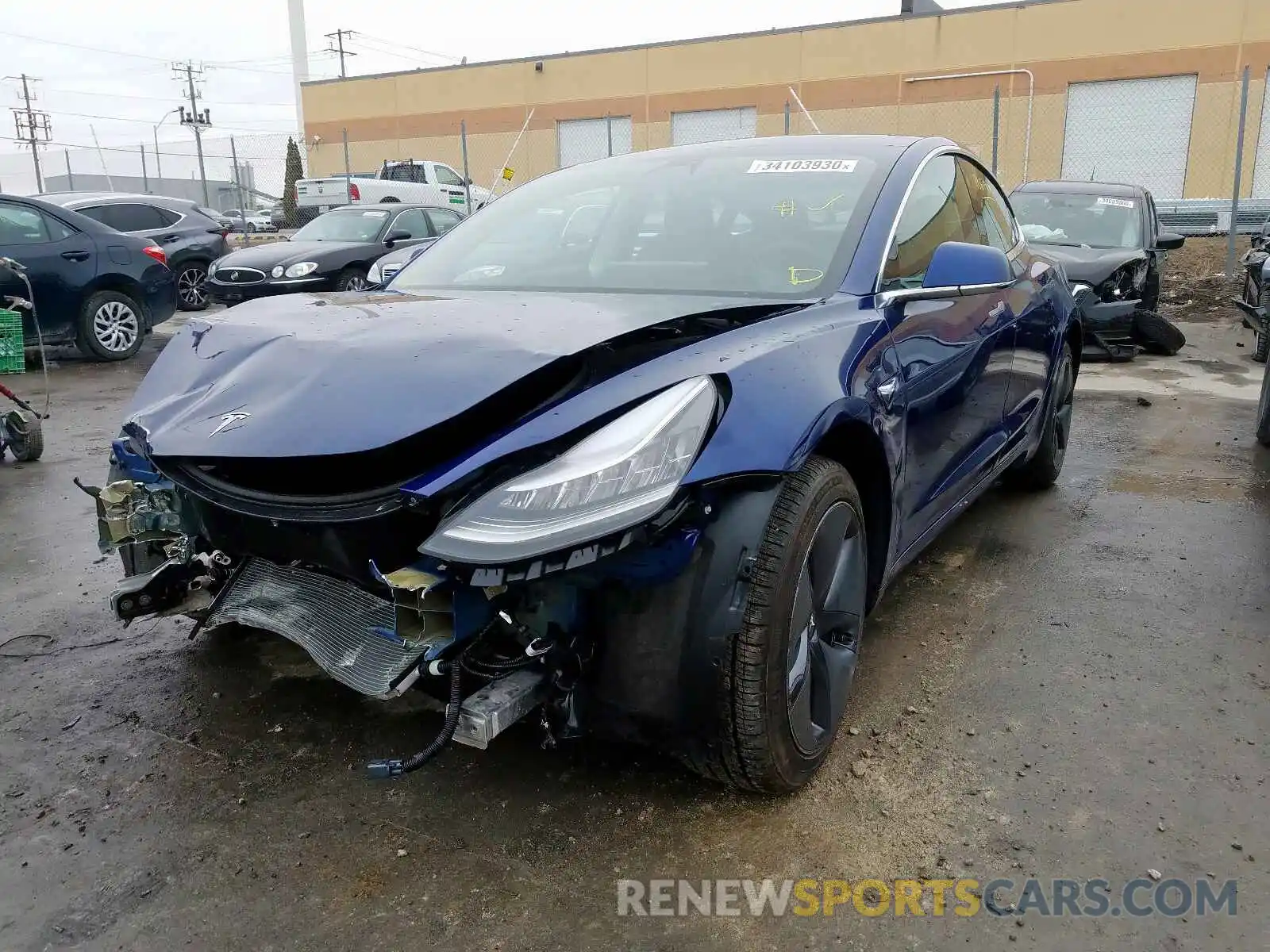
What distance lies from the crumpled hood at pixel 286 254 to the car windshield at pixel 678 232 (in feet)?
28.8

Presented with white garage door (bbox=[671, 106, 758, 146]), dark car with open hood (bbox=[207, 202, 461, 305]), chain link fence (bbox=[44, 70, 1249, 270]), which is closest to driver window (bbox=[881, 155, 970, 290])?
dark car with open hood (bbox=[207, 202, 461, 305])

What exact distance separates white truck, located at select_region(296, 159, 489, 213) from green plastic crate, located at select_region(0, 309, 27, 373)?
42.4 ft

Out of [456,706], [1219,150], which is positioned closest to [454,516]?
[456,706]

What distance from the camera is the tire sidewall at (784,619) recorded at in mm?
2053

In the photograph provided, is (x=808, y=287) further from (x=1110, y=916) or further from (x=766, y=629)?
(x=1110, y=916)

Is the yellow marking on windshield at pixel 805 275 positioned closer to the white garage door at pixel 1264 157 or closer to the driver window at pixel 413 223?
the driver window at pixel 413 223

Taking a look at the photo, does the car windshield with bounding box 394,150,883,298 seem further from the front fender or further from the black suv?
the black suv

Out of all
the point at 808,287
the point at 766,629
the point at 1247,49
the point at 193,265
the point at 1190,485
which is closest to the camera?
the point at 766,629

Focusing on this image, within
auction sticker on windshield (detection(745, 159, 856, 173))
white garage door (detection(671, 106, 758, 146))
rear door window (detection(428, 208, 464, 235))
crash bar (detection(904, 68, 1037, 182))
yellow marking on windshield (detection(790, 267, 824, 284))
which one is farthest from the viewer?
white garage door (detection(671, 106, 758, 146))

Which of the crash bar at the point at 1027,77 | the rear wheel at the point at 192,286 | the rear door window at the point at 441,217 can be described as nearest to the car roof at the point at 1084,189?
the rear door window at the point at 441,217

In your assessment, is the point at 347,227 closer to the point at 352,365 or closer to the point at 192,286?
the point at 192,286

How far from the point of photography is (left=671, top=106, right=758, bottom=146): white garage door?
3070 centimetres

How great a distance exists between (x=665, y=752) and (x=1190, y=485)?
A: 4.10m

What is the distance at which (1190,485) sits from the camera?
16.7 feet
